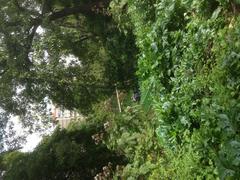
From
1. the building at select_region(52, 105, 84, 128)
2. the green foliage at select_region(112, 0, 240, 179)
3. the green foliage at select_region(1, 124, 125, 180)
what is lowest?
the green foliage at select_region(112, 0, 240, 179)

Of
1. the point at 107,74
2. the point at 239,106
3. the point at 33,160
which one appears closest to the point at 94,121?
the point at 33,160

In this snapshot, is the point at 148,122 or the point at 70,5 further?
the point at 70,5

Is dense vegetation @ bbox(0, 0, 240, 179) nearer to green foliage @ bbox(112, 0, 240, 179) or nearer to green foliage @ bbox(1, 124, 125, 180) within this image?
green foliage @ bbox(112, 0, 240, 179)

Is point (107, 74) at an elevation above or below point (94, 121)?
above

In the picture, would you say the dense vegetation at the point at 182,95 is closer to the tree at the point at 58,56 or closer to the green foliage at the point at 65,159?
the green foliage at the point at 65,159

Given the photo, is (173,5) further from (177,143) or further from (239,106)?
(239,106)

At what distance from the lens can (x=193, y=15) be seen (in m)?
5.08

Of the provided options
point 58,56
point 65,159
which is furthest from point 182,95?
point 58,56

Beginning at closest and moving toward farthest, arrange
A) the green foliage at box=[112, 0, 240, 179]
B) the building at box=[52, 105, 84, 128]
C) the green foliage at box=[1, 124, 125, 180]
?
the green foliage at box=[112, 0, 240, 179]
the green foliage at box=[1, 124, 125, 180]
the building at box=[52, 105, 84, 128]

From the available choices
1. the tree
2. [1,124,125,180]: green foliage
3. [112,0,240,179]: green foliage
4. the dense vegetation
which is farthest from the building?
[112,0,240,179]: green foliage

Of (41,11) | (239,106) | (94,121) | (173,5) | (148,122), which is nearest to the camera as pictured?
(239,106)

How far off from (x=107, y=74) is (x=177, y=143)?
9818mm

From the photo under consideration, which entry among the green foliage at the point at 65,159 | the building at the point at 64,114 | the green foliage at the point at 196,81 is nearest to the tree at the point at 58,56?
the building at the point at 64,114

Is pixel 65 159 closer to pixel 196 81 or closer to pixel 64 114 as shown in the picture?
pixel 64 114
